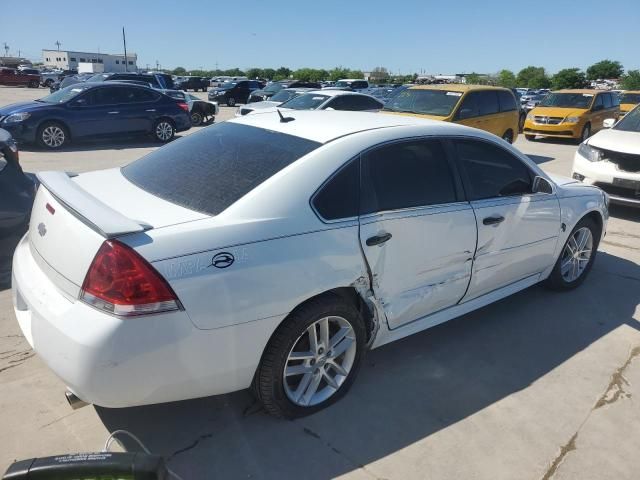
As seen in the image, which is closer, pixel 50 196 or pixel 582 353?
pixel 50 196

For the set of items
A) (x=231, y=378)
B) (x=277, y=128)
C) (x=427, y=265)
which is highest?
(x=277, y=128)

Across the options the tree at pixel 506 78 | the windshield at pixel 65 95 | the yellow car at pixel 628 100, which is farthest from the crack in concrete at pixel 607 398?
the tree at pixel 506 78

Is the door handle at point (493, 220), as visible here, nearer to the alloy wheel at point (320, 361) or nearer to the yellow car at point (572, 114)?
the alloy wheel at point (320, 361)

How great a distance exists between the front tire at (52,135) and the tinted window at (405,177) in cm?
1063

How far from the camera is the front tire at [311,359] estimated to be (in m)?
2.56

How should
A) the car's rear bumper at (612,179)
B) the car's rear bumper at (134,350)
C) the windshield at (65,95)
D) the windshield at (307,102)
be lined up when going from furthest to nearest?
the windshield at (307,102), the windshield at (65,95), the car's rear bumper at (612,179), the car's rear bumper at (134,350)

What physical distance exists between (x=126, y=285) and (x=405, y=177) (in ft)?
5.72

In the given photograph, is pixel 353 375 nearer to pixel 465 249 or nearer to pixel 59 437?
pixel 465 249

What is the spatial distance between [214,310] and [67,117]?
36.5 feet

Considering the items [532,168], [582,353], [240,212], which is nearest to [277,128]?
[240,212]

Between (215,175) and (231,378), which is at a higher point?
(215,175)

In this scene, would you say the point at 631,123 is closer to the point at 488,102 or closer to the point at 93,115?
the point at 488,102

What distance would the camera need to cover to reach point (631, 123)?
8.07 metres

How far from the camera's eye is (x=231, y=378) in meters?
2.44
